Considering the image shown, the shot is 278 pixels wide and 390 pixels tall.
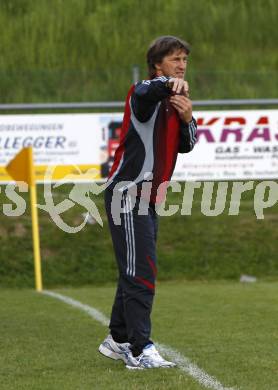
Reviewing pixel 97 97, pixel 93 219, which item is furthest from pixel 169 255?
pixel 97 97

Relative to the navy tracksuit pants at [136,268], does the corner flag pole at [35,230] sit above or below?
below

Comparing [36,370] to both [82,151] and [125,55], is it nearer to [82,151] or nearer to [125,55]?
[82,151]

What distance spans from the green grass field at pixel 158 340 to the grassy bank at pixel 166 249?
1918mm

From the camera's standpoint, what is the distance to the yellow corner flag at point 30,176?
13.7 meters

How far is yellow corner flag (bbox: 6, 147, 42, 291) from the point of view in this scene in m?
13.7

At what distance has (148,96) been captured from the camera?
636 centimetres

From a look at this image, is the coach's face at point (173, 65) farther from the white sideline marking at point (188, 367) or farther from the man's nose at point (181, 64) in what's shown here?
the white sideline marking at point (188, 367)

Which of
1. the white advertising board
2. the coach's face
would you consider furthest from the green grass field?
the white advertising board

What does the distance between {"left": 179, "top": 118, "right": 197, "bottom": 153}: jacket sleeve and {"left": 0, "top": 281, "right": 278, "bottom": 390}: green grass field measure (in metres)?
1.43

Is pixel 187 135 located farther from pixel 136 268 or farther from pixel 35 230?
pixel 35 230

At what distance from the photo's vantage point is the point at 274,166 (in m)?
15.8

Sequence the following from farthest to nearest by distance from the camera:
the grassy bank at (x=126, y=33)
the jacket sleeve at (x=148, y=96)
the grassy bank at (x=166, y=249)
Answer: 1. the grassy bank at (x=126, y=33)
2. the grassy bank at (x=166, y=249)
3. the jacket sleeve at (x=148, y=96)

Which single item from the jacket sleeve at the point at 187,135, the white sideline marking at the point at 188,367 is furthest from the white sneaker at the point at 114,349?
the jacket sleeve at the point at 187,135

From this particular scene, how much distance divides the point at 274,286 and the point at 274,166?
2949 millimetres
